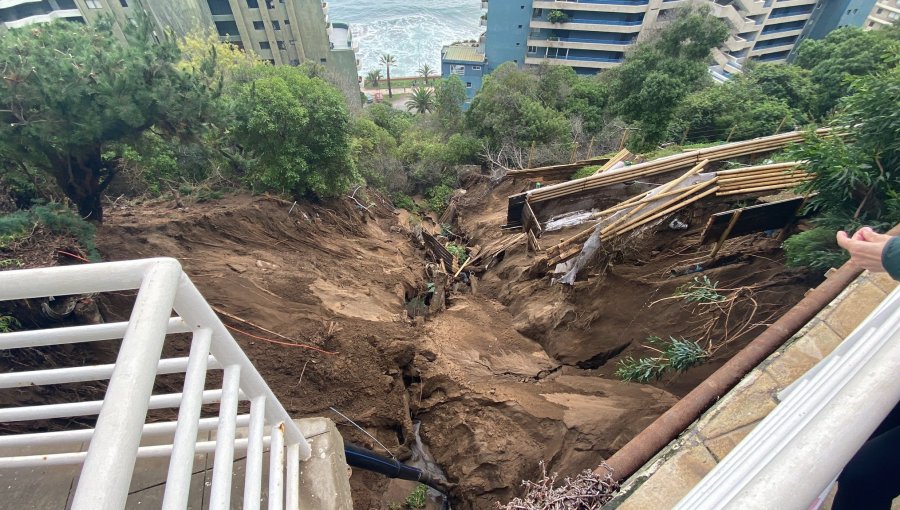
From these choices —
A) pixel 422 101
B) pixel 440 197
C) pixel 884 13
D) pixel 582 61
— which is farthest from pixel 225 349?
pixel 884 13

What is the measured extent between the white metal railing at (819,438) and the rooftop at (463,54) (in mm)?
41255

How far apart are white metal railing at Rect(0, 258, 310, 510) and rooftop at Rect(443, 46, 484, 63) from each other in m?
41.0

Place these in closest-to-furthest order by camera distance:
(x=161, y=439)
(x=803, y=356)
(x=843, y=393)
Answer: (x=843, y=393) → (x=161, y=439) → (x=803, y=356)

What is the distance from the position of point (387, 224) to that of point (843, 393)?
1319 cm

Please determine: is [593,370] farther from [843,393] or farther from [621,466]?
[843,393]

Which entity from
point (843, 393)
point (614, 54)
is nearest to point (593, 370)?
point (843, 393)

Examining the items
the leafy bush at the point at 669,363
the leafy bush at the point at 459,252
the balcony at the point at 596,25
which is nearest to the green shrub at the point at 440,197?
the leafy bush at the point at 459,252

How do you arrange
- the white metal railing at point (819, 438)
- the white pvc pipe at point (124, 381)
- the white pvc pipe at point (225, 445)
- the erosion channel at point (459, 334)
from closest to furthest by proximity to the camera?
1. the white pvc pipe at point (124, 381)
2. the white metal railing at point (819, 438)
3. the white pvc pipe at point (225, 445)
4. the erosion channel at point (459, 334)

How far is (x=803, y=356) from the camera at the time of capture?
2.81 metres

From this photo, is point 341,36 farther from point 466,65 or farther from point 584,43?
point 584,43

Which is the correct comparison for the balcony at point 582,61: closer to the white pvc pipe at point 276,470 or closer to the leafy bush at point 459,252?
the leafy bush at point 459,252

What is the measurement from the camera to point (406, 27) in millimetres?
58844

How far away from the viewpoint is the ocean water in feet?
173

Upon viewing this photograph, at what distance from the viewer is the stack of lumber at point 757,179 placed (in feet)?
18.8
